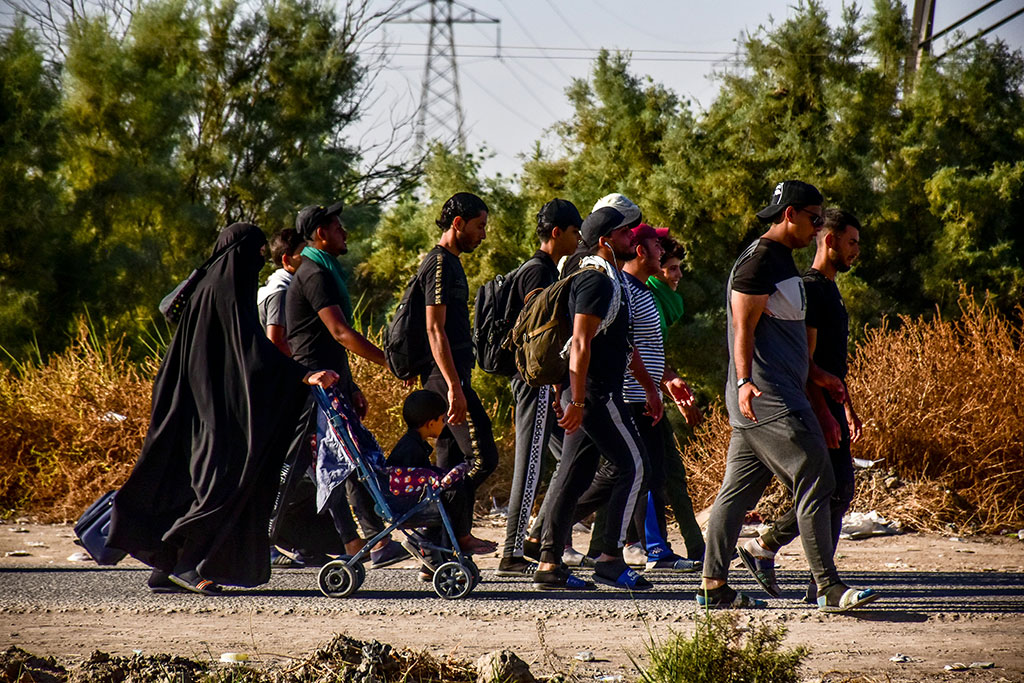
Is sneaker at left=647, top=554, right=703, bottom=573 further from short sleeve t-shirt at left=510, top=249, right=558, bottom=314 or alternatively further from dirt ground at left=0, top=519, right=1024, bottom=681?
short sleeve t-shirt at left=510, top=249, right=558, bottom=314

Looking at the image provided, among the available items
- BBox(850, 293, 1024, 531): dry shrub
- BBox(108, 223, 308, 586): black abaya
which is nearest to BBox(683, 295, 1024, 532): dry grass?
BBox(850, 293, 1024, 531): dry shrub

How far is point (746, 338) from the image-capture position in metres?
5.56

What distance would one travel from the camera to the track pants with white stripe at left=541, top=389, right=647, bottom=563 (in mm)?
6223

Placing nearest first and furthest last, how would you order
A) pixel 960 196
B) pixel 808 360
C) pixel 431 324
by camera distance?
1. pixel 808 360
2. pixel 431 324
3. pixel 960 196

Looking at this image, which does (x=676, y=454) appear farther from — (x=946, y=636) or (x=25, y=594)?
(x=25, y=594)

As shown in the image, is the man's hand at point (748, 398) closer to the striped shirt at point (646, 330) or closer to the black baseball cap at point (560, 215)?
the striped shirt at point (646, 330)

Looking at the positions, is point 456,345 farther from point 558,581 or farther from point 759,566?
point 759,566

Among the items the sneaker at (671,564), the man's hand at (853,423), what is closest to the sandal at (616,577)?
the sneaker at (671,564)

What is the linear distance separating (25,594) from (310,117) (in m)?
17.6

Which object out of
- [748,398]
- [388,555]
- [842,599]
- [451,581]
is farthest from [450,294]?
[842,599]

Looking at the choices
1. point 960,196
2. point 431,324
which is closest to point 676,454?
point 431,324

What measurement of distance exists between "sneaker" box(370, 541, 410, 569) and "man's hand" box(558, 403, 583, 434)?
45.8 inches

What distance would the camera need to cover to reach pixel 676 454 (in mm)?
7535

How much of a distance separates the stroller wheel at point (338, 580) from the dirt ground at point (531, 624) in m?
0.11
